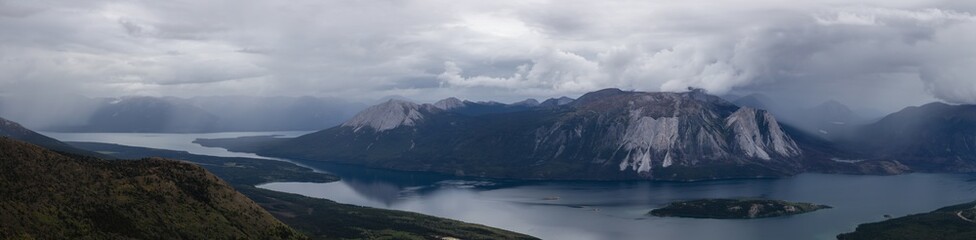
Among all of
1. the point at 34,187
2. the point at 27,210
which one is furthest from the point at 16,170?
the point at 27,210

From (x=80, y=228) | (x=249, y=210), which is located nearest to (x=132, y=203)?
(x=80, y=228)

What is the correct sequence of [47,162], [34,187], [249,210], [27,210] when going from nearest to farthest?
[27,210] → [34,187] → [47,162] → [249,210]

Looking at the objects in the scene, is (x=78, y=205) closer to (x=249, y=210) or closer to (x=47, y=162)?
(x=47, y=162)

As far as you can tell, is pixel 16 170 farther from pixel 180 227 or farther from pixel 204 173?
pixel 204 173

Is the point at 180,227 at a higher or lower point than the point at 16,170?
lower

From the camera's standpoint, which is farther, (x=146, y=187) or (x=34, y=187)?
(x=146, y=187)

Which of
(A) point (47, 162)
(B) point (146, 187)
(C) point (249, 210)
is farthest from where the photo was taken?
(C) point (249, 210)
